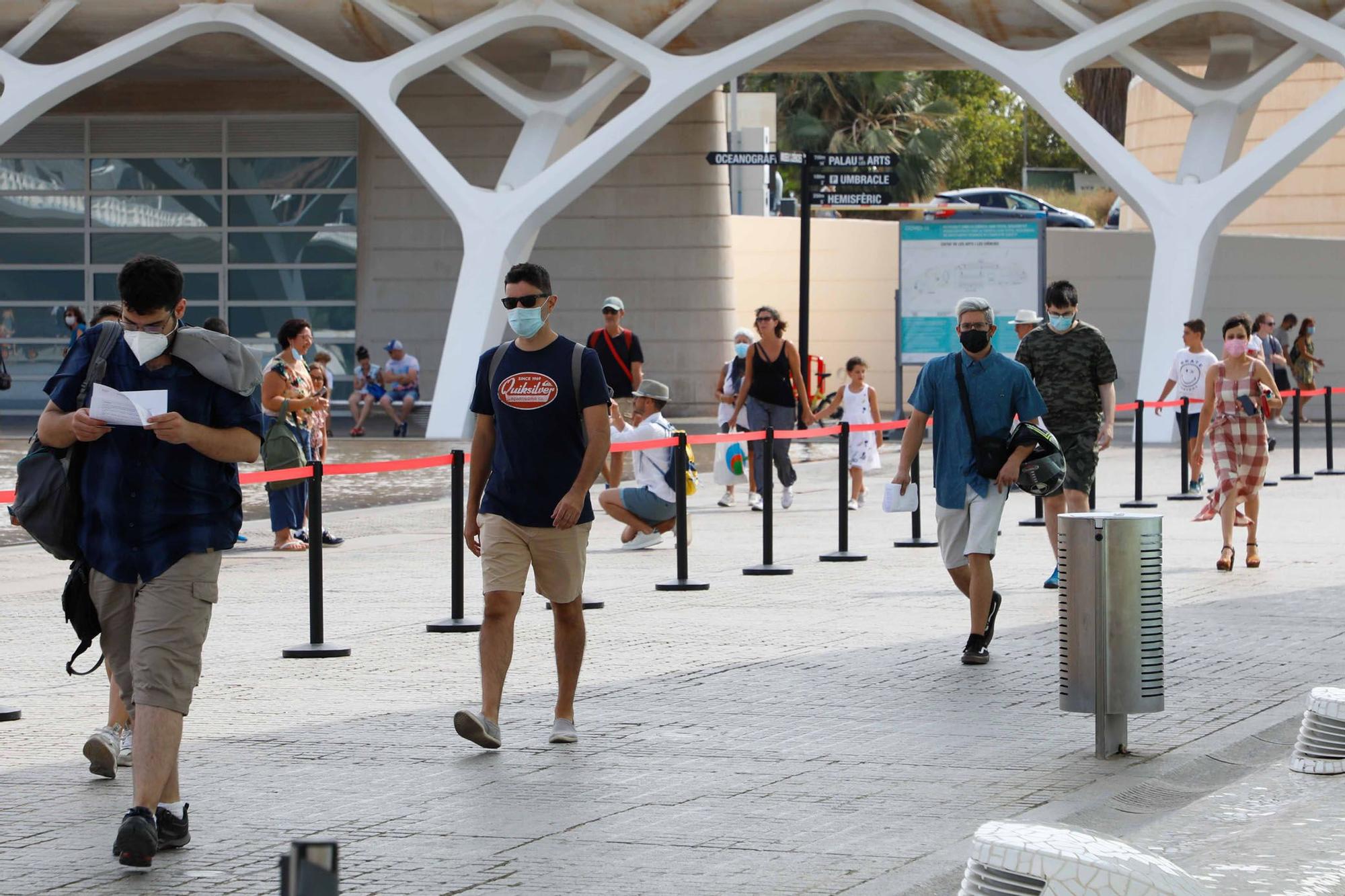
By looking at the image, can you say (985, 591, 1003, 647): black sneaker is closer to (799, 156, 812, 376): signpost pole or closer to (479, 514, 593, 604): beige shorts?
(479, 514, 593, 604): beige shorts

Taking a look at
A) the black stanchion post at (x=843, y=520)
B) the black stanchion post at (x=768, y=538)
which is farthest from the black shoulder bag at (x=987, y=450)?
the black stanchion post at (x=843, y=520)

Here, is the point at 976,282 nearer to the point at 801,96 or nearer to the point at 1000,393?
the point at 1000,393

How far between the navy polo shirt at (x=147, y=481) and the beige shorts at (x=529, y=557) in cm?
153

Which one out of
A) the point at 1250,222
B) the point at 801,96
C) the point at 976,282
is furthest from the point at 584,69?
the point at 801,96

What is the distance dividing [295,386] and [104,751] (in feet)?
25.2

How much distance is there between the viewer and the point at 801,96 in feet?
189

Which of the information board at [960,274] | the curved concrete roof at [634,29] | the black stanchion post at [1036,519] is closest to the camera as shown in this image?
the black stanchion post at [1036,519]

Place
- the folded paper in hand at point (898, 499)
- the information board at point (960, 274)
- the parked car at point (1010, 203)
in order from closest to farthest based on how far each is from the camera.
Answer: the folded paper in hand at point (898, 499) < the information board at point (960, 274) < the parked car at point (1010, 203)

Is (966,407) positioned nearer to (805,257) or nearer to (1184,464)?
(1184,464)

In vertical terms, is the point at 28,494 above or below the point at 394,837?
above

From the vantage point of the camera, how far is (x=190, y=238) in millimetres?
32375

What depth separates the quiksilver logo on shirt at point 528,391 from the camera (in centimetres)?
727

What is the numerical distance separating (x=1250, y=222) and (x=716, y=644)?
30.7m

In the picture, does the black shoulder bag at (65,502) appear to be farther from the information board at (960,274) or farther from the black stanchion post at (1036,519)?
the information board at (960,274)
